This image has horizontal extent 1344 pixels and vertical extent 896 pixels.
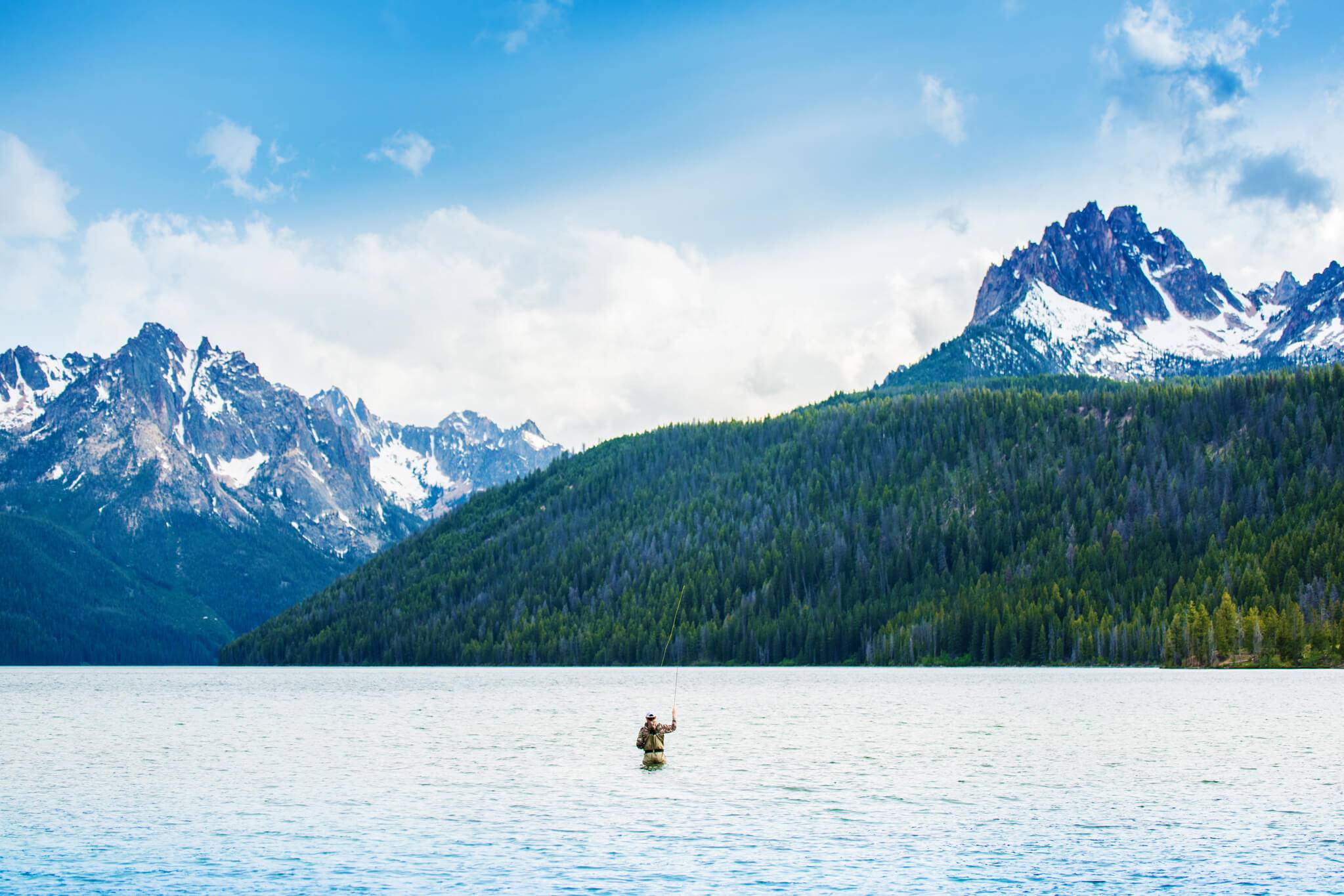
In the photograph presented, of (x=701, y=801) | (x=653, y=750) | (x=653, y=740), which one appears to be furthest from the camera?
(x=653, y=750)

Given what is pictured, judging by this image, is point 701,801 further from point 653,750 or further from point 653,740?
point 653,750

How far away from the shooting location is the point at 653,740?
231ft

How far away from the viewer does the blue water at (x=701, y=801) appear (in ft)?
140

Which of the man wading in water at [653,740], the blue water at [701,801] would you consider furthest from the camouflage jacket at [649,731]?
the blue water at [701,801]

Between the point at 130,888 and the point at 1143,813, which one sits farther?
the point at 1143,813

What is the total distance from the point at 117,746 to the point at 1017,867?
2780 inches

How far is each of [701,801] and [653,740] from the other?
38.6ft

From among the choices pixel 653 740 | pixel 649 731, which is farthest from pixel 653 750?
pixel 649 731

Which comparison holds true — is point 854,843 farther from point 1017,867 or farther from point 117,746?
point 117,746

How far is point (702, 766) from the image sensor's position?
72938mm

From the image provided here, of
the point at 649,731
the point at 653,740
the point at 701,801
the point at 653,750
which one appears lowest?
the point at 701,801

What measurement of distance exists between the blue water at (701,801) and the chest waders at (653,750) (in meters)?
2.10

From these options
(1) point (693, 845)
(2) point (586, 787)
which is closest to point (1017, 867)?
(1) point (693, 845)

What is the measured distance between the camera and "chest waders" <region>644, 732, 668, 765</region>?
7050 centimetres
